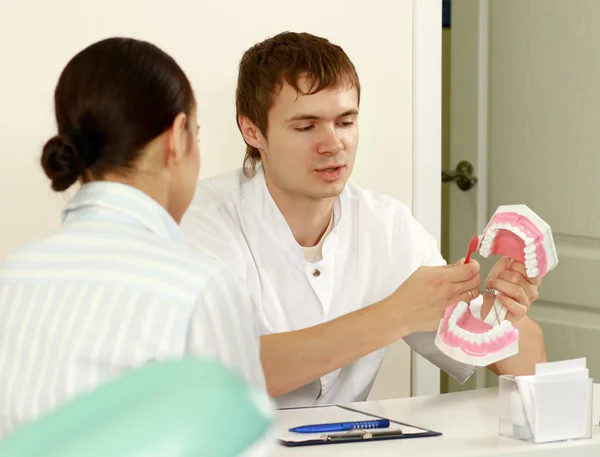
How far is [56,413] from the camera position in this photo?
0.16 m

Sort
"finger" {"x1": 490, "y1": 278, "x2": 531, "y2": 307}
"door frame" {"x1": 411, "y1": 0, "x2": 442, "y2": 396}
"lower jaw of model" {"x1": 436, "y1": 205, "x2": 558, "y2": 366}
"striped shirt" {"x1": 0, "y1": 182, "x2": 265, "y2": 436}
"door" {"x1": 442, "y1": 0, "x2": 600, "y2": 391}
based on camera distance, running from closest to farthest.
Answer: "striped shirt" {"x1": 0, "y1": 182, "x2": 265, "y2": 436}
"lower jaw of model" {"x1": 436, "y1": 205, "x2": 558, "y2": 366}
"finger" {"x1": 490, "y1": 278, "x2": 531, "y2": 307}
"door frame" {"x1": 411, "y1": 0, "x2": 442, "y2": 396}
"door" {"x1": 442, "y1": 0, "x2": 600, "y2": 391}

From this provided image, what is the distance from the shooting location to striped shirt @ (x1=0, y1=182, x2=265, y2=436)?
734 mm

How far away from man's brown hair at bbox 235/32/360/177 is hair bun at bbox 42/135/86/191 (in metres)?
0.86

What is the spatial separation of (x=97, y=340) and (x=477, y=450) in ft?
1.97

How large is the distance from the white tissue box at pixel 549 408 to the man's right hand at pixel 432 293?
37 cm

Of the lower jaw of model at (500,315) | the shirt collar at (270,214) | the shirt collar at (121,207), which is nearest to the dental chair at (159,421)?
the shirt collar at (121,207)

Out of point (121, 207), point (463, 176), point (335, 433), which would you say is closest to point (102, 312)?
point (121, 207)

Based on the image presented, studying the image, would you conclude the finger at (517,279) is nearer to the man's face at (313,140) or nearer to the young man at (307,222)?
the young man at (307,222)

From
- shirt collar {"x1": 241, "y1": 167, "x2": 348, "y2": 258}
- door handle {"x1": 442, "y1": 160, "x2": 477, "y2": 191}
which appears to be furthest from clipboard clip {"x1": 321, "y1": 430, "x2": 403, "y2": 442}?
door handle {"x1": 442, "y1": 160, "x2": 477, "y2": 191}

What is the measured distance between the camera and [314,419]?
4.40ft

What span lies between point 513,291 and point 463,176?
56.6 inches

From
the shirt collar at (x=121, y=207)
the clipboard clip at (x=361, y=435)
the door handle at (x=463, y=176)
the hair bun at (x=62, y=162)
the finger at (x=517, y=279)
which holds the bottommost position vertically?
the clipboard clip at (x=361, y=435)

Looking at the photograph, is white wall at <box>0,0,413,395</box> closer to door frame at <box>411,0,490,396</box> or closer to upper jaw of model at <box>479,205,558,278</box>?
door frame at <box>411,0,490,396</box>

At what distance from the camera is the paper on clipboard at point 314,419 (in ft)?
3.97
